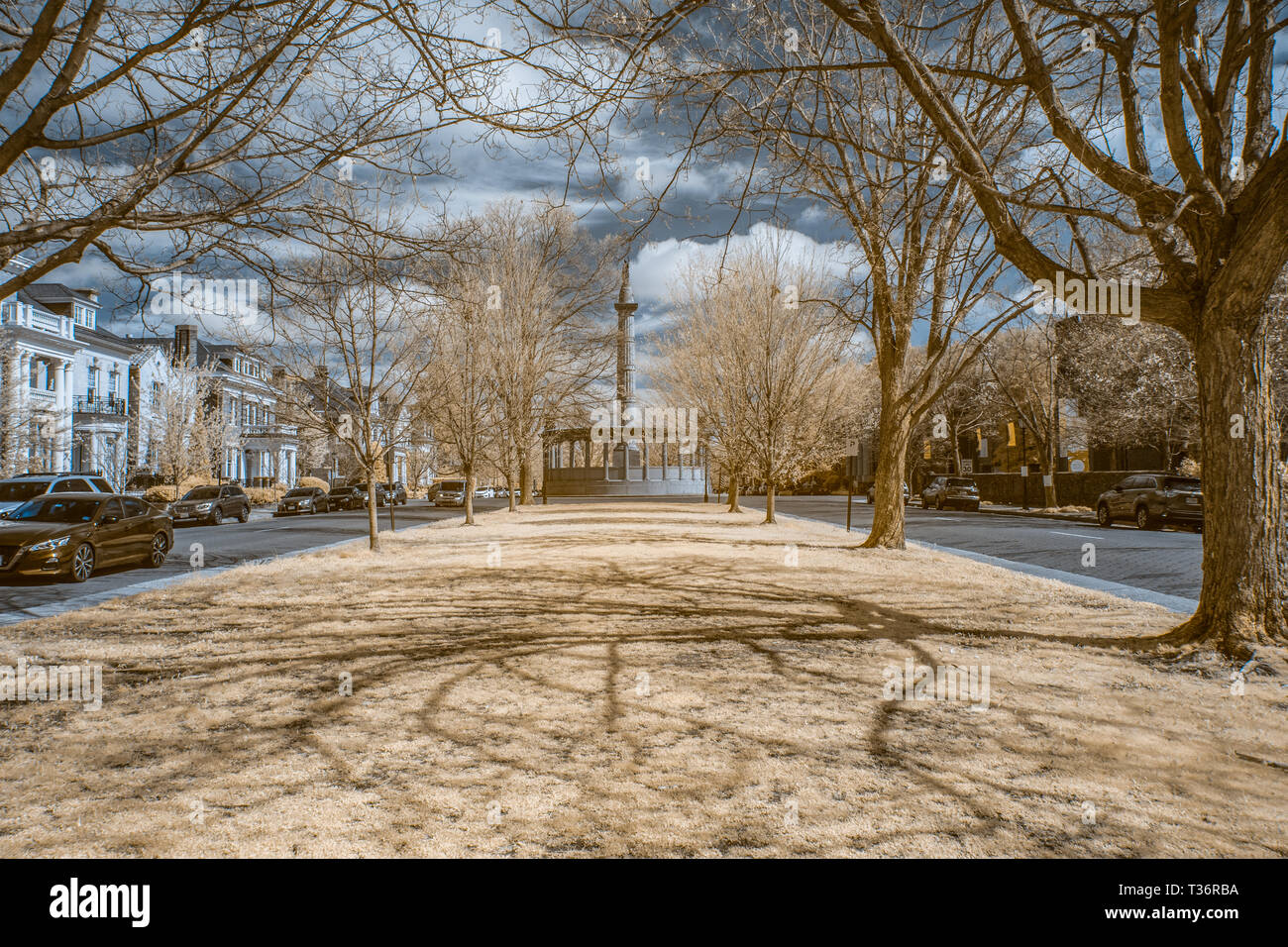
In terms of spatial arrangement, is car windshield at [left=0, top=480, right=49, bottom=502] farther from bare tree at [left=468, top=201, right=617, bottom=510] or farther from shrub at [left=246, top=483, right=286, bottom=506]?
shrub at [left=246, top=483, right=286, bottom=506]

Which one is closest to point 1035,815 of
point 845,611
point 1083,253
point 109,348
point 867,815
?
point 867,815

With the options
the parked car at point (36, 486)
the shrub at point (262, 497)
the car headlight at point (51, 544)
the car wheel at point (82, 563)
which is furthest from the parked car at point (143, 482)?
the car headlight at point (51, 544)

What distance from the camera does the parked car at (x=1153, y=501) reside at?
22.5 meters

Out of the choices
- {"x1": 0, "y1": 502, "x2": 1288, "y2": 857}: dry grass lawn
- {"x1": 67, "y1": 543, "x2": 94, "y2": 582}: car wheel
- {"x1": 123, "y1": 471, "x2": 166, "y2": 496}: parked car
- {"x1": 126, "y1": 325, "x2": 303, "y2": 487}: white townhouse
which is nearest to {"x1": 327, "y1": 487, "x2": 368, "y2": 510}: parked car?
{"x1": 126, "y1": 325, "x2": 303, "y2": 487}: white townhouse

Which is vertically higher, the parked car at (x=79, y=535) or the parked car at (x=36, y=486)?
the parked car at (x=36, y=486)

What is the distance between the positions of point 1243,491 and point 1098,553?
11.1 m

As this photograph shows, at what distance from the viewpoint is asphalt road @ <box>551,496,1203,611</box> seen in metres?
10.9

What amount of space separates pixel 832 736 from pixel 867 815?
103 centimetres

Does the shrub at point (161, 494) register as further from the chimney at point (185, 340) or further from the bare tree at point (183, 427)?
the chimney at point (185, 340)

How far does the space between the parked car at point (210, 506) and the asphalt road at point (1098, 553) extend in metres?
23.5

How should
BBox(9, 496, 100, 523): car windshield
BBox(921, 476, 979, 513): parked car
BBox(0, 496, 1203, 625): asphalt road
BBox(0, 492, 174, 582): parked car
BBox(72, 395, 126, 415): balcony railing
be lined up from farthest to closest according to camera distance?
BBox(72, 395, 126, 415): balcony railing, BBox(921, 476, 979, 513): parked car, BBox(9, 496, 100, 523): car windshield, BBox(0, 492, 174, 582): parked car, BBox(0, 496, 1203, 625): asphalt road

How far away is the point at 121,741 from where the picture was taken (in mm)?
4230

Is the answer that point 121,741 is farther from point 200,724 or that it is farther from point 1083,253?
point 1083,253

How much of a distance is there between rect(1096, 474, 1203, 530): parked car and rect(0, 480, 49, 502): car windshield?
3064cm
